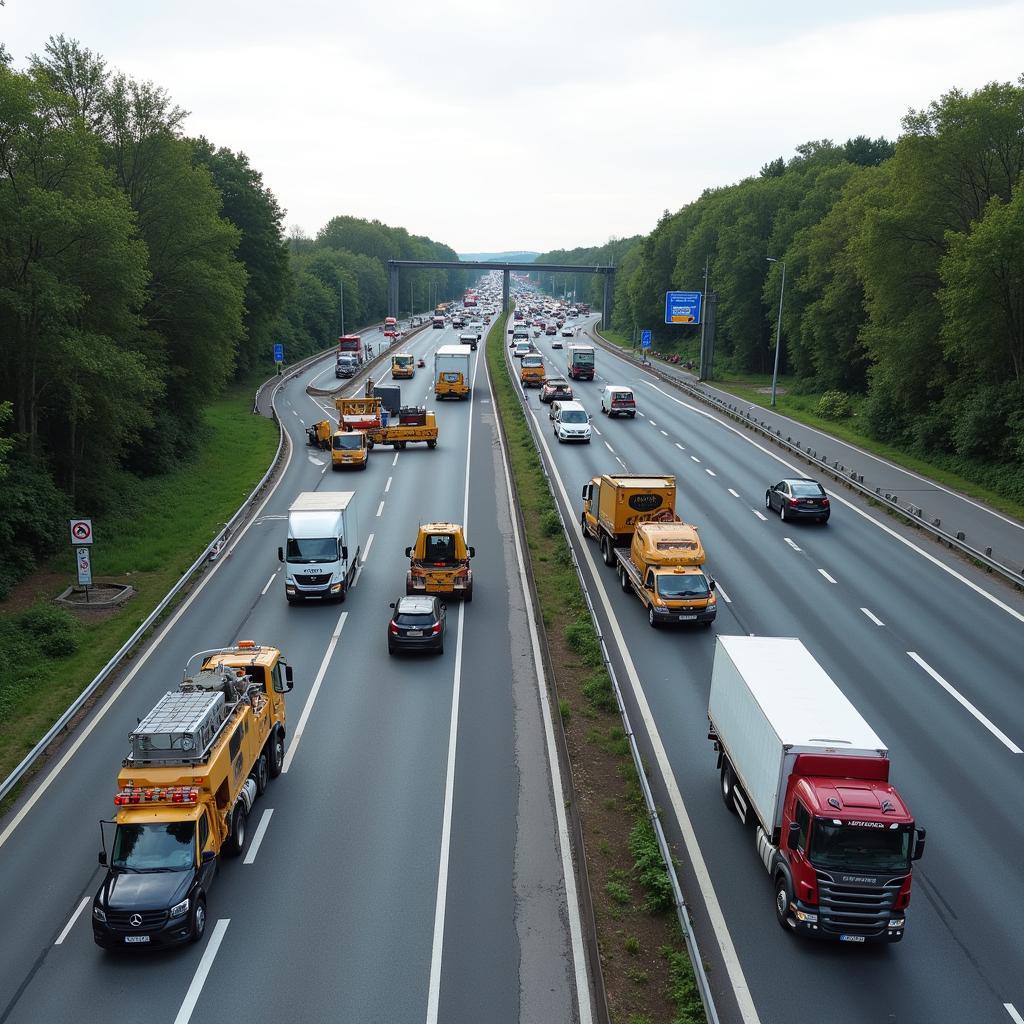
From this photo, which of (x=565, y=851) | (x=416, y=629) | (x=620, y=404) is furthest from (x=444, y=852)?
(x=620, y=404)

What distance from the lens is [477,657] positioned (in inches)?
1042

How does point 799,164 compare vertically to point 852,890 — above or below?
above

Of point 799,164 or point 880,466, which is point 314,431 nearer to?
point 880,466

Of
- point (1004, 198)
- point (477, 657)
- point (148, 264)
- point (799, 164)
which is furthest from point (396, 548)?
point (799, 164)

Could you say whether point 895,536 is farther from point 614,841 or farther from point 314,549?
point 614,841

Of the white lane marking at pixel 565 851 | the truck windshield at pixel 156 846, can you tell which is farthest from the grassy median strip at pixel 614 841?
the truck windshield at pixel 156 846

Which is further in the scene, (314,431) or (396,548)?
(314,431)

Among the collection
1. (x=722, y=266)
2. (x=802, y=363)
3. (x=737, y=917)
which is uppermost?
(x=722, y=266)

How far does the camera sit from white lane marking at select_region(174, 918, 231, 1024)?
13.2 m

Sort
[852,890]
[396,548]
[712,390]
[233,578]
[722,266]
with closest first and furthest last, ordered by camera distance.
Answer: [852,890]
[233,578]
[396,548]
[712,390]
[722,266]

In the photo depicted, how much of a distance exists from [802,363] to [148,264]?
57948 millimetres

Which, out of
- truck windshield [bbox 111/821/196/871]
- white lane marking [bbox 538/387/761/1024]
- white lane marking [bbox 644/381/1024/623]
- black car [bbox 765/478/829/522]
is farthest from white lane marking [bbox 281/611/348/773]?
white lane marking [bbox 644/381/1024/623]

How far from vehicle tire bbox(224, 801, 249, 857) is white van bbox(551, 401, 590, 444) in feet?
137

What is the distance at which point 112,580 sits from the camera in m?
33.8
